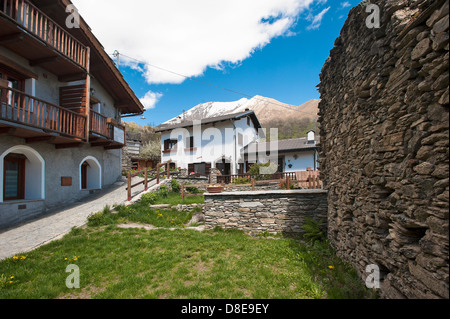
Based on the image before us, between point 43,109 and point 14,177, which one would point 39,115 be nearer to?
point 43,109

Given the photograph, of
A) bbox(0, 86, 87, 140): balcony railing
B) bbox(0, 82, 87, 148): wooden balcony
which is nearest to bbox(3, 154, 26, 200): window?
bbox(0, 82, 87, 148): wooden balcony

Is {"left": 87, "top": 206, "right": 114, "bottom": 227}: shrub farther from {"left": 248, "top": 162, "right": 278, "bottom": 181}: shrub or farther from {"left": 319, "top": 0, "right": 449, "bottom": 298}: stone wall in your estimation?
{"left": 248, "top": 162, "right": 278, "bottom": 181}: shrub

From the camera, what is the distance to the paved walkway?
548cm

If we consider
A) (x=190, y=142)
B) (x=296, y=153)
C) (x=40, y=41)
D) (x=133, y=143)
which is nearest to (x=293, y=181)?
(x=296, y=153)

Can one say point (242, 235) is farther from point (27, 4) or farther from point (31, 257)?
point (27, 4)

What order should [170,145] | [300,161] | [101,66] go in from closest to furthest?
[101,66] < [300,161] < [170,145]

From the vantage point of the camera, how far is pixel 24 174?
8.28m

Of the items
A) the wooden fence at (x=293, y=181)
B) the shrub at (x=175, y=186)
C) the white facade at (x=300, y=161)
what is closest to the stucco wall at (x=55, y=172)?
the shrub at (x=175, y=186)

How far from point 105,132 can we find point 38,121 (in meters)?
3.82

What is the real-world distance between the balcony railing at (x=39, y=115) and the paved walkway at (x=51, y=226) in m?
2.98

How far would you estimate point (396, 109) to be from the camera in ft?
8.34

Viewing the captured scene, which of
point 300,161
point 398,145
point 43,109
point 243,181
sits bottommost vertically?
point 243,181

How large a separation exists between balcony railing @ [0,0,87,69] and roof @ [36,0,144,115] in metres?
Answer: 0.89

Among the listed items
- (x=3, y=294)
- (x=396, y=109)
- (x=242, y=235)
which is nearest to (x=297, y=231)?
(x=242, y=235)
